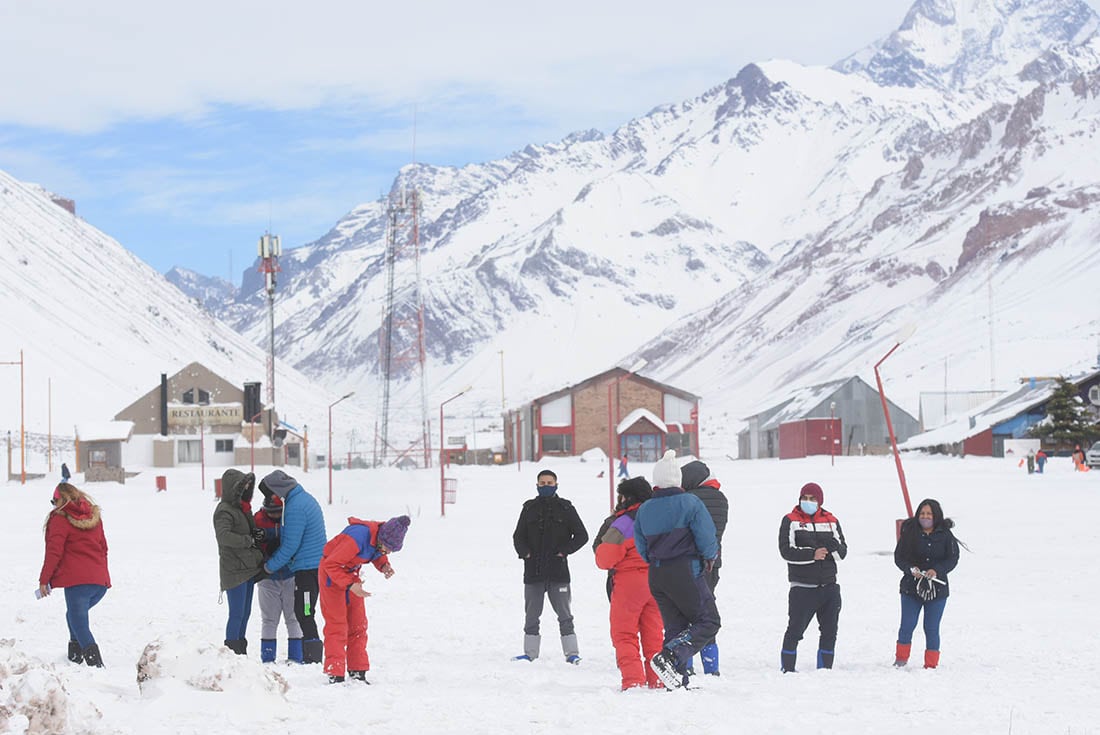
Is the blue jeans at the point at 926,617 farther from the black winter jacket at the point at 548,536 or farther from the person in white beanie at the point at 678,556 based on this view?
the black winter jacket at the point at 548,536

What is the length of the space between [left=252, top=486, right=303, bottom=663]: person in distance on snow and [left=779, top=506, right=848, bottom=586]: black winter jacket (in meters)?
4.09

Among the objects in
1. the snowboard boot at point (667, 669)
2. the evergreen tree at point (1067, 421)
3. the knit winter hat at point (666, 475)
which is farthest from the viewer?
the evergreen tree at point (1067, 421)

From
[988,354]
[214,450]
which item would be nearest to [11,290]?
[214,450]

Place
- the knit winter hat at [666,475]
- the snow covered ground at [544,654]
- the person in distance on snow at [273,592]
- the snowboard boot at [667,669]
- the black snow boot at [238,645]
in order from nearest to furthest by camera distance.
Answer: the snow covered ground at [544,654] → the snowboard boot at [667,669] → the knit winter hat at [666,475] → the black snow boot at [238,645] → the person in distance on snow at [273,592]

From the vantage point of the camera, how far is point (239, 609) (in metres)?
12.6

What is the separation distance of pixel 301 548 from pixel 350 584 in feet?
3.20

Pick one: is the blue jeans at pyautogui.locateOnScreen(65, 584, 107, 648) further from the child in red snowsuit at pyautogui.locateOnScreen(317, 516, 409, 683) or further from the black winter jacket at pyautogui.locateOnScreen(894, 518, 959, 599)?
the black winter jacket at pyautogui.locateOnScreen(894, 518, 959, 599)

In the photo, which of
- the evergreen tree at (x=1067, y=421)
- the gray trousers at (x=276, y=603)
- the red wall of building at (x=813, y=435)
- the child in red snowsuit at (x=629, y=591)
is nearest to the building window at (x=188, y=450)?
the red wall of building at (x=813, y=435)

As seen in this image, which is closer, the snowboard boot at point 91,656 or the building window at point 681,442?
the snowboard boot at point 91,656

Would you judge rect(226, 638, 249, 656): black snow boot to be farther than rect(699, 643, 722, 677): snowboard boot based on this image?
Yes

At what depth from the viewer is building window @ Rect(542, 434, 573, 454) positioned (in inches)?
3848

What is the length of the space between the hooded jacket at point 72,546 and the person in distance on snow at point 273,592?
1.27m

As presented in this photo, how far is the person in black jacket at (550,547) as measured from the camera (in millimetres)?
12961

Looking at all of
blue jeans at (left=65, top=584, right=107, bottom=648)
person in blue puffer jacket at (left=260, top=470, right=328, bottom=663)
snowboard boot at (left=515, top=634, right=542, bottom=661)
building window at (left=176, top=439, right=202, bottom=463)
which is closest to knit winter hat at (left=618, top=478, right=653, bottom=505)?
snowboard boot at (left=515, top=634, right=542, bottom=661)
